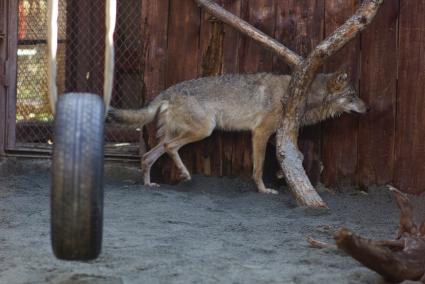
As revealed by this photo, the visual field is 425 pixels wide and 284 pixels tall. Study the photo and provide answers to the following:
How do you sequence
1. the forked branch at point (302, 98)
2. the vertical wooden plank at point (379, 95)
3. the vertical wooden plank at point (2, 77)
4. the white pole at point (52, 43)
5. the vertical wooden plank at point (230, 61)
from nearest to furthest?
the white pole at point (52, 43) → the forked branch at point (302, 98) → the vertical wooden plank at point (379, 95) → the vertical wooden plank at point (230, 61) → the vertical wooden plank at point (2, 77)

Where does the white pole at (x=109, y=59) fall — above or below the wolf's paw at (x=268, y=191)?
above

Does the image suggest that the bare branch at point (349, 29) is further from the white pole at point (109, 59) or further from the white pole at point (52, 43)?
the white pole at point (52, 43)

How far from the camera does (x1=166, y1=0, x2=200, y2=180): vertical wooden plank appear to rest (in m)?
7.10

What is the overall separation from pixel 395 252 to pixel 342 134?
3695mm

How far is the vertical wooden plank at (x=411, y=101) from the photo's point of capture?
642 centimetres

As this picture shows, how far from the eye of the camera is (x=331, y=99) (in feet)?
23.8

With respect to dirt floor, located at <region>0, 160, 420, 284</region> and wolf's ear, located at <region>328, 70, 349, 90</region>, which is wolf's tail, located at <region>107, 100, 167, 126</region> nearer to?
dirt floor, located at <region>0, 160, 420, 284</region>

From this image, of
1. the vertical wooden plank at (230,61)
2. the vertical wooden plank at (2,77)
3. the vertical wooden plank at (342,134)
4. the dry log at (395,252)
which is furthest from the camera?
the vertical wooden plank at (2,77)

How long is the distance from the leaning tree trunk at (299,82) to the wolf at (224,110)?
2.09ft

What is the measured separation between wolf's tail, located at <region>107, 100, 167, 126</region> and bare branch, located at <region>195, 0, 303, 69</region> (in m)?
1.09

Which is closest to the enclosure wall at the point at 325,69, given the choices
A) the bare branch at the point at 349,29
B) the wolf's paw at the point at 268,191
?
the wolf's paw at the point at 268,191

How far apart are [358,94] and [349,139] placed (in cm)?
47

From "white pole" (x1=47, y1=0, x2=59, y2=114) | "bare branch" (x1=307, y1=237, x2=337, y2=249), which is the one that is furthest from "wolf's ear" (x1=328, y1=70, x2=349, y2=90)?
"white pole" (x1=47, y1=0, x2=59, y2=114)

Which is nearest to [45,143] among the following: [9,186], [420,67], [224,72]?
[9,186]
